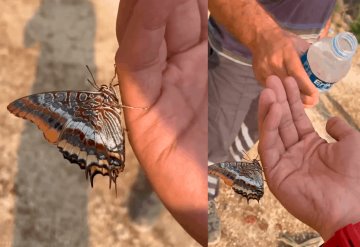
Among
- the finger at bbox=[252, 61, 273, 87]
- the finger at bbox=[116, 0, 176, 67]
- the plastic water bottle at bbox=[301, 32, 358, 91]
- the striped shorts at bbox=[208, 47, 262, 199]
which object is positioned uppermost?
the finger at bbox=[116, 0, 176, 67]

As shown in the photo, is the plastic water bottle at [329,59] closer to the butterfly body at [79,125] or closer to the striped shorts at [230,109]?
the striped shorts at [230,109]

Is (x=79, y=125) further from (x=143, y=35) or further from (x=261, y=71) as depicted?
(x=261, y=71)

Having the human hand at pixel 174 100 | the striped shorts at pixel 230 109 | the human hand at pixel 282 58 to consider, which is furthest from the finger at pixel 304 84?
the human hand at pixel 174 100

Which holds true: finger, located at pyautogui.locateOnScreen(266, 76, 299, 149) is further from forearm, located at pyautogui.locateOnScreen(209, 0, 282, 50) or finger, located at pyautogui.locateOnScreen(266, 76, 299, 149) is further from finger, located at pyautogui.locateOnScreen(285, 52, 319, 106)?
forearm, located at pyautogui.locateOnScreen(209, 0, 282, 50)

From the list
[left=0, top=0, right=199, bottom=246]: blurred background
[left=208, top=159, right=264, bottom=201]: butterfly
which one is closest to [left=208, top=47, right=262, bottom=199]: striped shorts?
[left=208, top=159, right=264, bottom=201]: butterfly

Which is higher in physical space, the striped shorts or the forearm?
the forearm

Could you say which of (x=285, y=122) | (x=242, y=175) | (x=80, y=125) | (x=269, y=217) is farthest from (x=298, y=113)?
(x=80, y=125)
